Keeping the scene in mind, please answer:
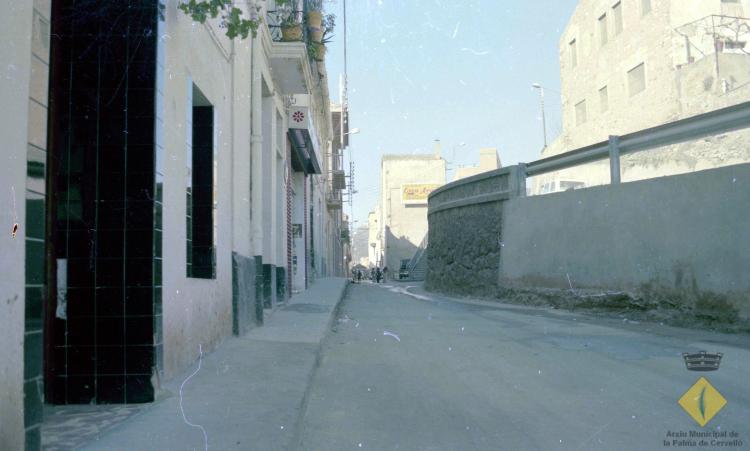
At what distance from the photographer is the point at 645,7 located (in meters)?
30.3

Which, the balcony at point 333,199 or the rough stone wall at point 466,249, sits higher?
the balcony at point 333,199

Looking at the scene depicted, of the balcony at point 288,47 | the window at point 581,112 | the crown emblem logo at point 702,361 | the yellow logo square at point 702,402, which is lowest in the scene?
the yellow logo square at point 702,402

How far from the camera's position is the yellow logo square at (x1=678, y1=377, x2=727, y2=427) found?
4.10 metres

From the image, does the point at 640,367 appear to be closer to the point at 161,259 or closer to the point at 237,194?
the point at 161,259

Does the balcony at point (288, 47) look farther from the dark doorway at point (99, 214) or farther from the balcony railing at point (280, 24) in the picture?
the dark doorway at point (99, 214)

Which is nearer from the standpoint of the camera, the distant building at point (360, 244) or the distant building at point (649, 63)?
the distant building at point (649, 63)

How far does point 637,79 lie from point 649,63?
1.40m

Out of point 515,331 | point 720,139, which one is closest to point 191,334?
point 515,331

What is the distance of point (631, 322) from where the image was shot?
952 cm

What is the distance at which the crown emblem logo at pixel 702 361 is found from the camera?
5.59 metres

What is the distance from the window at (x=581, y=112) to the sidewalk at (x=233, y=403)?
33234mm

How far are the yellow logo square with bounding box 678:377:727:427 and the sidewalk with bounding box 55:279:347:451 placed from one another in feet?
8.26

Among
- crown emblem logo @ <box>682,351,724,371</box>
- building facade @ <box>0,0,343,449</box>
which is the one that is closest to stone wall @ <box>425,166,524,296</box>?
crown emblem logo @ <box>682,351,724,371</box>

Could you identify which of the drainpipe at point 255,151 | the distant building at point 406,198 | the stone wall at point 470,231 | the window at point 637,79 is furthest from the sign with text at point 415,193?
the drainpipe at point 255,151
